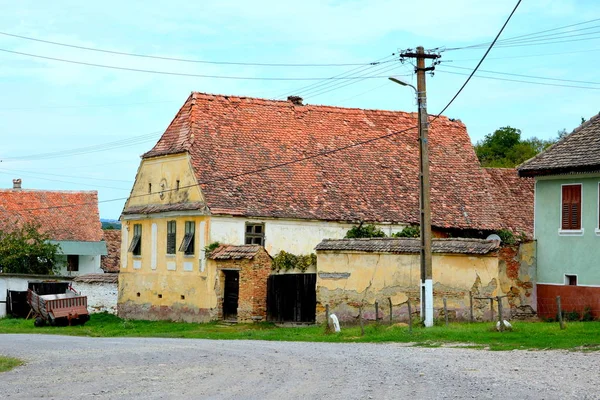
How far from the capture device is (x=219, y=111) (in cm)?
4625

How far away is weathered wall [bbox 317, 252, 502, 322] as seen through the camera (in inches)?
1309

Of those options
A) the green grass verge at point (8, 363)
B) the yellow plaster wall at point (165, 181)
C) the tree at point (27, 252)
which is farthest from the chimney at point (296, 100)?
the green grass verge at point (8, 363)

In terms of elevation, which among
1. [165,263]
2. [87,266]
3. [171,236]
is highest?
[171,236]

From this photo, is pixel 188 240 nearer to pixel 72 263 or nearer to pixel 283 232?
pixel 283 232

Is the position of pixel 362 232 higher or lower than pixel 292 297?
higher

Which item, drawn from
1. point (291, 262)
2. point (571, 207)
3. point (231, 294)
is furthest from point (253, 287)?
point (571, 207)

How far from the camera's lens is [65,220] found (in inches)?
2576

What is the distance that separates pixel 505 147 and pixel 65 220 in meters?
33.5

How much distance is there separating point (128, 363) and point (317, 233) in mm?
22040

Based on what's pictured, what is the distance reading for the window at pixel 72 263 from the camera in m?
64.7

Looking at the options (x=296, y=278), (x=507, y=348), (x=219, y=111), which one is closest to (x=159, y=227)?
(x=219, y=111)

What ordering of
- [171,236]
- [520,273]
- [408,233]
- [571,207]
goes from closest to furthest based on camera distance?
[571,207] → [520,273] → [408,233] → [171,236]

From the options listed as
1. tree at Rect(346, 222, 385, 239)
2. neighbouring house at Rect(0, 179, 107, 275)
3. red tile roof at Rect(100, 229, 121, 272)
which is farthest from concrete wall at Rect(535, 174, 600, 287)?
red tile roof at Rect(100, 229, 121, 272)

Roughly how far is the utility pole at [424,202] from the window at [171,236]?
16.0 metres
